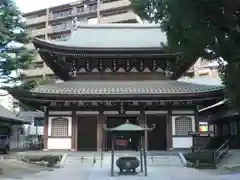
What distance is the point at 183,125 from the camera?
2356 cm

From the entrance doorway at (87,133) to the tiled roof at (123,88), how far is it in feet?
7.08

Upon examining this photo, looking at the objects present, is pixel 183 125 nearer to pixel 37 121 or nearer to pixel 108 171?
pixel 108 171

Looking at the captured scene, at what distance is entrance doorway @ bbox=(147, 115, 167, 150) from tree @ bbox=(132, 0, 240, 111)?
14.5 meters

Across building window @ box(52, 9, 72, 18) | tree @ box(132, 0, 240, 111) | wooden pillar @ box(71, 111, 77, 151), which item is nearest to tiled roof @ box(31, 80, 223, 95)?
wooden pillar @ box(71, 111, 77, 151)

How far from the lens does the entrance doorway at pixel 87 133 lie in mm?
23953

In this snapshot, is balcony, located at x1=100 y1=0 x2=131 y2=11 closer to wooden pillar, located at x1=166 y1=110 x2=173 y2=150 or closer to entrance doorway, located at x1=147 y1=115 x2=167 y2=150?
entrance doorway, located at x1=147 y1=115 x2=167 y2=150

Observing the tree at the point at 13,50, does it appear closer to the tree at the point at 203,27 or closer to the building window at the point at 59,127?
the building window at the point at 59,127

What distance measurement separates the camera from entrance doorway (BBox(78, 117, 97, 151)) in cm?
2395

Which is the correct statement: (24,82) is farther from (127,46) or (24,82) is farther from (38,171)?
(38,171)

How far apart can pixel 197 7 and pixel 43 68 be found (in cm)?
6220

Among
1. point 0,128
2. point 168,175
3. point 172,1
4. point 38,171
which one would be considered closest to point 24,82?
→ point 0,128

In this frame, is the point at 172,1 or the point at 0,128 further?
the point at 0,128

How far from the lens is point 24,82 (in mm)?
26953

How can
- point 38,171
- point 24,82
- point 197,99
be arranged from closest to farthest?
point 38,171 < point 197,99 < point 24,82
